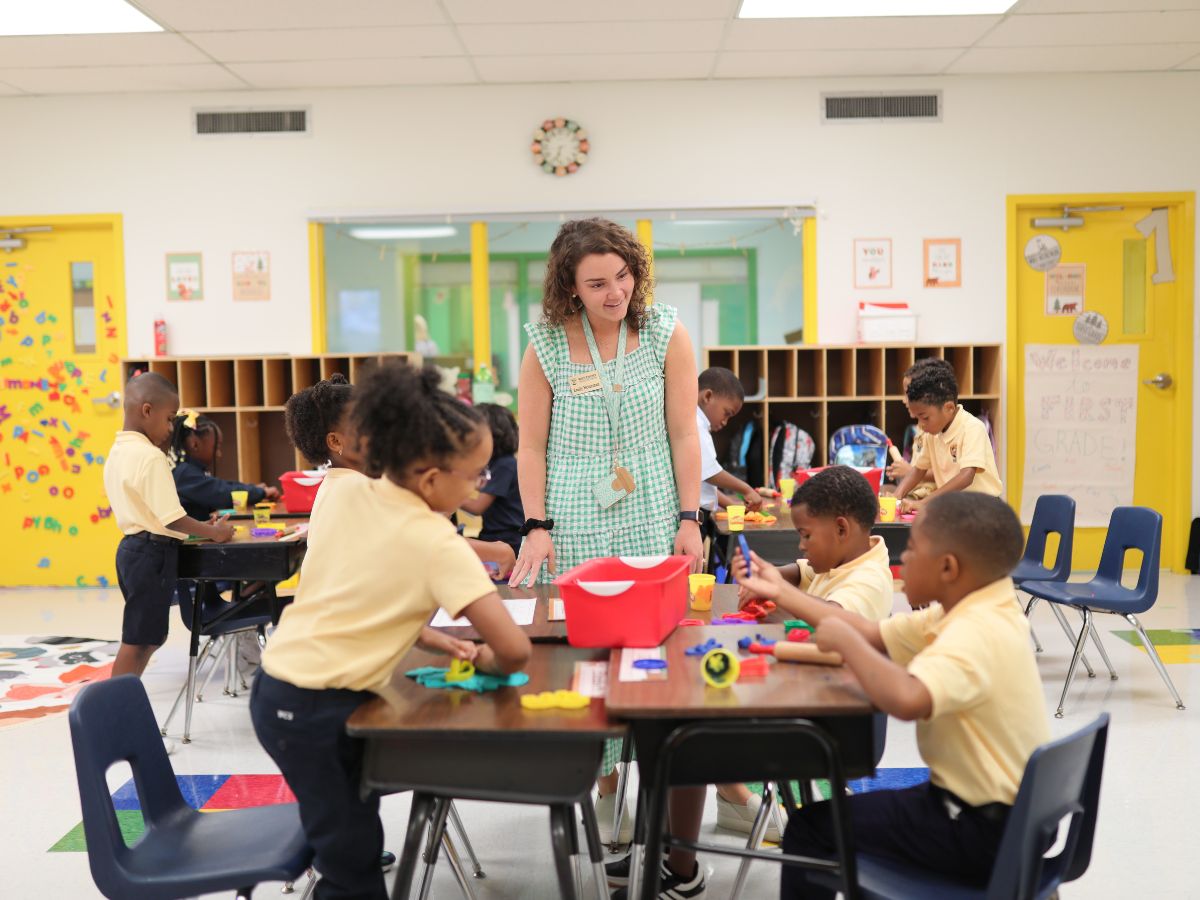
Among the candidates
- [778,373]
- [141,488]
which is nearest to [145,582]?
[141,488]

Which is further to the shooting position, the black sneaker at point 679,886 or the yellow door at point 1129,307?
the yellow door at point 1129,307

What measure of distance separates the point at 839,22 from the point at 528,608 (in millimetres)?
4445

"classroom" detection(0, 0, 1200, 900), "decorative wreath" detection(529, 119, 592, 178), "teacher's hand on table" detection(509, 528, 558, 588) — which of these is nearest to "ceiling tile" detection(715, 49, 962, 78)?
"classroom" detection(0, 0, 1200, 900)

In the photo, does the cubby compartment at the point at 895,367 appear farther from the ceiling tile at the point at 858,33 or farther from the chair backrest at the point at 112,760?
the chair backrest at the point at 112,760

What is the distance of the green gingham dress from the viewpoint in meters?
2.73

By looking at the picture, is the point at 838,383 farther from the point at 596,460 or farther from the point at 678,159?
the point at 596,460

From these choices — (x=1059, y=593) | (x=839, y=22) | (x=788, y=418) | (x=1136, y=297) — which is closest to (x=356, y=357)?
(x=788, y=418)

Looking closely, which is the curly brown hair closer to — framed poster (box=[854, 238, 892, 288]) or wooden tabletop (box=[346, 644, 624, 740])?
wooden tabletop (box=[346, 644, 624, 740])

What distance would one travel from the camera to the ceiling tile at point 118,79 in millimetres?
6320

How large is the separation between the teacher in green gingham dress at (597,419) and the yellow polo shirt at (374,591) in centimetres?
87

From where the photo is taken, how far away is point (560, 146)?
6.74 metres

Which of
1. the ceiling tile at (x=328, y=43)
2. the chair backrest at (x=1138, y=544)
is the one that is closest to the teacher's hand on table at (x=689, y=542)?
the chair backrest at (x=1138, y=544)

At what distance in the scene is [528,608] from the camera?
2.45 m

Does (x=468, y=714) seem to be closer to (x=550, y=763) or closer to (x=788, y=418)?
(x=550, y=763)
